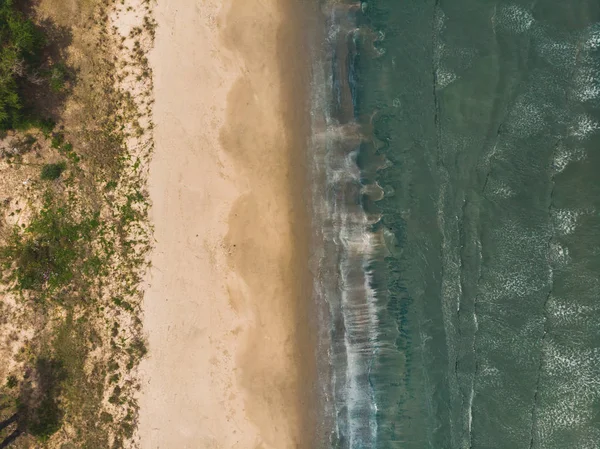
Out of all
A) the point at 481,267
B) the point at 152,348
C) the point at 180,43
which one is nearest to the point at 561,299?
the point at 481,267

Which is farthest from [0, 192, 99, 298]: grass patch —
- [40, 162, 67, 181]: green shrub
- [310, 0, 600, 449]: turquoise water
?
[310, 0, 600, 449]: turquoise water

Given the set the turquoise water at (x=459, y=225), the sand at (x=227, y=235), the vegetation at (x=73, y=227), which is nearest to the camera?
the turquoise water at (x=459, y=225)

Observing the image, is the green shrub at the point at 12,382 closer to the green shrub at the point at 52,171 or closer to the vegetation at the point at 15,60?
the green shrub at the point at 52,171

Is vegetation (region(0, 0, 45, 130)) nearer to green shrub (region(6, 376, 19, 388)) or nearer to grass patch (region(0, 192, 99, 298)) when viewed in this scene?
grass patch (region(0, 192, 99, 298))

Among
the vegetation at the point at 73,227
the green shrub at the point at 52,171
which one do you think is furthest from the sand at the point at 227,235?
the green shrub at the point at 52,171

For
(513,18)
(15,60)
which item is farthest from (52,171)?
(513,18)

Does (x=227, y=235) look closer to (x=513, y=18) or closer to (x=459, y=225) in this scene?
(x=459, y=225)

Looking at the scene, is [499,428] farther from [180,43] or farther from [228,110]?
[180,43]

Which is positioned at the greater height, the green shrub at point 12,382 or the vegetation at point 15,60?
the vegetation at point 15,60
